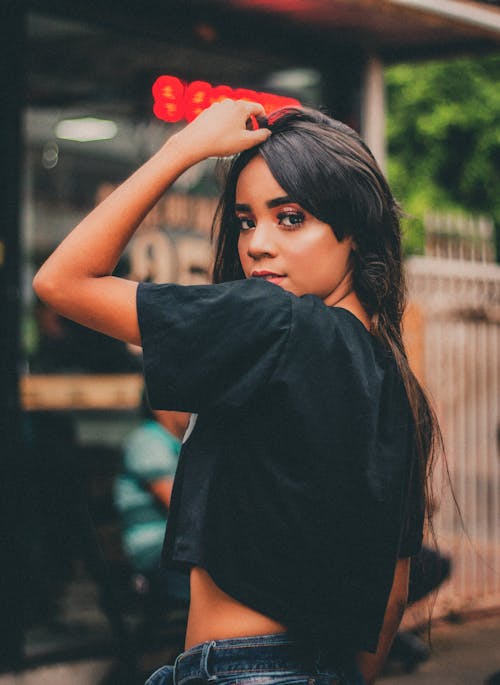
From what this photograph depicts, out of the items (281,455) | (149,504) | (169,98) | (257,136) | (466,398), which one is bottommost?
(149,504)

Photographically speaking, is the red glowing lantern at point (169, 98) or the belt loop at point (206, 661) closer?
the belt loop at point (206, 661)

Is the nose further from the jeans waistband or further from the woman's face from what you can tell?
the jeans waistband

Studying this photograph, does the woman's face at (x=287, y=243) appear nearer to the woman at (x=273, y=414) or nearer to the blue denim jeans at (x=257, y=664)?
the woman at (x=273, y=414)

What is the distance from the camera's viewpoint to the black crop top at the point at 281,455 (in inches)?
63.7

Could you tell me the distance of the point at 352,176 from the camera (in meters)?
1.81

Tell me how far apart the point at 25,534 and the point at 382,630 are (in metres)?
3.52

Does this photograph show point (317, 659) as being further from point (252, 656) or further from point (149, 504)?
point (149, 504)

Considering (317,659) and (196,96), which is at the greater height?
(196,96)

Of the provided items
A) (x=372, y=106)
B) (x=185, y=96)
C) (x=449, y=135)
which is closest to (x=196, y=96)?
(x=185, y=96)

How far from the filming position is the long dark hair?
1.78 m

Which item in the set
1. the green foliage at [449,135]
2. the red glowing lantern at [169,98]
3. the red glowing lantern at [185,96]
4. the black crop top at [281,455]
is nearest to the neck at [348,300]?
the black crop top at [281,455]

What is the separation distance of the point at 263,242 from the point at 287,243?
5 centimetres

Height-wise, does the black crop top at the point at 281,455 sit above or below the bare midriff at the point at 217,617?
above

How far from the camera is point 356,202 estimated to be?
1.81m
